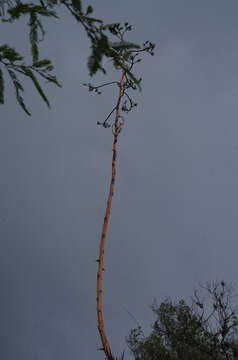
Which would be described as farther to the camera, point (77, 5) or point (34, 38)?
point (34, 38)

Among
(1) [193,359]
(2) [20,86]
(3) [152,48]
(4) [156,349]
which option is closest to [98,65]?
(2) [20,86]

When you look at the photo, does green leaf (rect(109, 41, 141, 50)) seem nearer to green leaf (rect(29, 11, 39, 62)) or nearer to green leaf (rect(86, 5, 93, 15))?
green leaf (rect(86, 5, 93, 15))

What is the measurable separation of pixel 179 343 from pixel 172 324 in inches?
124

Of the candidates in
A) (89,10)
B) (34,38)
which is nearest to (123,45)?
(89,10)

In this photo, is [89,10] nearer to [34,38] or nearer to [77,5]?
[77,5]

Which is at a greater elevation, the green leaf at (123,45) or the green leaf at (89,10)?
the green leaf at (89,10)

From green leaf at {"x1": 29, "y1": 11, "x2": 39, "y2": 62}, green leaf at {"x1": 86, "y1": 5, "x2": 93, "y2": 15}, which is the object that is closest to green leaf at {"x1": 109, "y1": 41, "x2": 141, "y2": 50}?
green leaf at {"x1": 86, "y1": 5, "x2": 93, "y2": 15}

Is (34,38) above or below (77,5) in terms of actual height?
above

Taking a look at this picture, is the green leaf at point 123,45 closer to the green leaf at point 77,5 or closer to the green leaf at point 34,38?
the green leaf at point 77,5

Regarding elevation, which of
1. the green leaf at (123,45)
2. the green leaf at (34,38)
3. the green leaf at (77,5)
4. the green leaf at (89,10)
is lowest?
the green leaf at (123,45)

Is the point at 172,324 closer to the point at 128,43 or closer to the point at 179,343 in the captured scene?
the point at 179,343

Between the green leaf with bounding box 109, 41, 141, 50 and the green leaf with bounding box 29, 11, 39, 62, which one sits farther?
the green leaf with bounding box 29, 11, 39, 62

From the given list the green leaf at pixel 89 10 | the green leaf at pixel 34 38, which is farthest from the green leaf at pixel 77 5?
the green leaf at pixel 34 38

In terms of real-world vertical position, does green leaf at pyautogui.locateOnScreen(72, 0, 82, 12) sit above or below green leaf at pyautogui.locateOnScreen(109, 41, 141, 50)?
above
